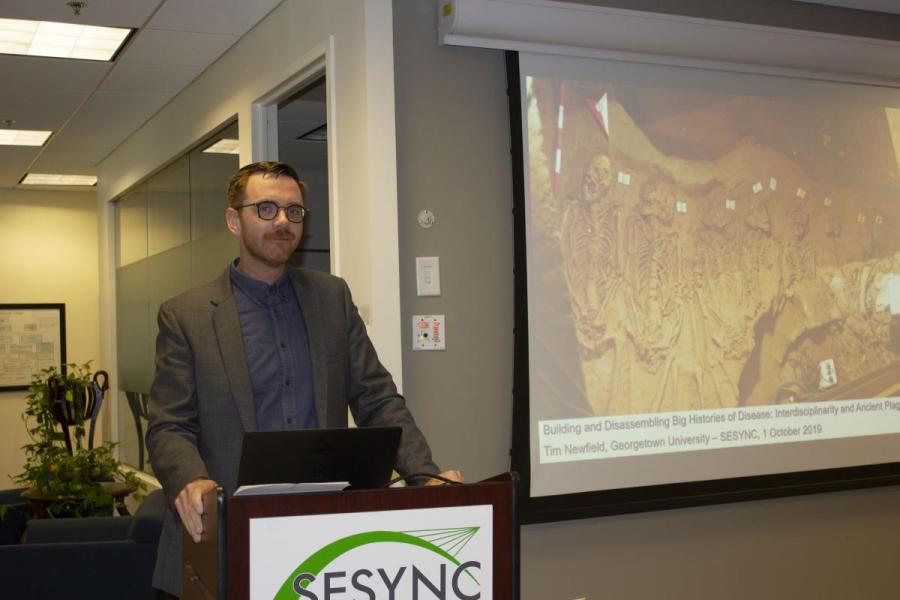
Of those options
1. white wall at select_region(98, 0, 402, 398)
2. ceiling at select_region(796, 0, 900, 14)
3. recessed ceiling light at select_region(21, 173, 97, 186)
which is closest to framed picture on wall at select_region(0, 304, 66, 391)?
recessed ceiling light at select_region(21, 173, 97, 186)

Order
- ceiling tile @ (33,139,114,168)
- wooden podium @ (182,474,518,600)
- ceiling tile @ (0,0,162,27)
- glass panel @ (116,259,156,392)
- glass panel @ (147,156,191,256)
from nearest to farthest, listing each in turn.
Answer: wooden podium @ (182,474,518,600), ceiling tile @ (0,0,162,27), glass panel @ (147,156,191,256), glass panel @ (116,259,156,392), ceiling tile @ (33,139,114,168)

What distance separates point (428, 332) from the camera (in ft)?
13.3

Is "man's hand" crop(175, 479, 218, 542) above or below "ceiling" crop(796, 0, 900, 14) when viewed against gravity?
below

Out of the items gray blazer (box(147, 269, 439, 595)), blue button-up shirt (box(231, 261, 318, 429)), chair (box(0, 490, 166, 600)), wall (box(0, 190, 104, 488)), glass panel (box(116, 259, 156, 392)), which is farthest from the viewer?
wall (box(0, 190, 104, 488))

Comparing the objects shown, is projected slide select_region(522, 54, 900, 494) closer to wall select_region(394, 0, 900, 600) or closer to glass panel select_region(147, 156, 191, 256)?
wall select_region(394, 0, 900, 600)

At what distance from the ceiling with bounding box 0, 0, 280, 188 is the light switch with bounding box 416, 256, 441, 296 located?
160cm

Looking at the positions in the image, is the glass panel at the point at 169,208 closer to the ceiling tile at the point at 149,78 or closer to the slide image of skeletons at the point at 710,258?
the ceiling tile at the point at 149,78

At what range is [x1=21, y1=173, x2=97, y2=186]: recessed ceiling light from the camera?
9570mm

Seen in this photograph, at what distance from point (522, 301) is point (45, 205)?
7.59 meters

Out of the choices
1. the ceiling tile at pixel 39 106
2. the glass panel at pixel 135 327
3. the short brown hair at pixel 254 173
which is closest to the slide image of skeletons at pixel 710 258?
the short brown hair at pixel 254 173

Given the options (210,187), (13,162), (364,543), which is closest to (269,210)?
(364,543)

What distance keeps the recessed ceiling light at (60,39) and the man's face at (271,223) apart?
3147mm

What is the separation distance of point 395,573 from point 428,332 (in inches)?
85.7

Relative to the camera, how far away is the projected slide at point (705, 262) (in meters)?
4.25
